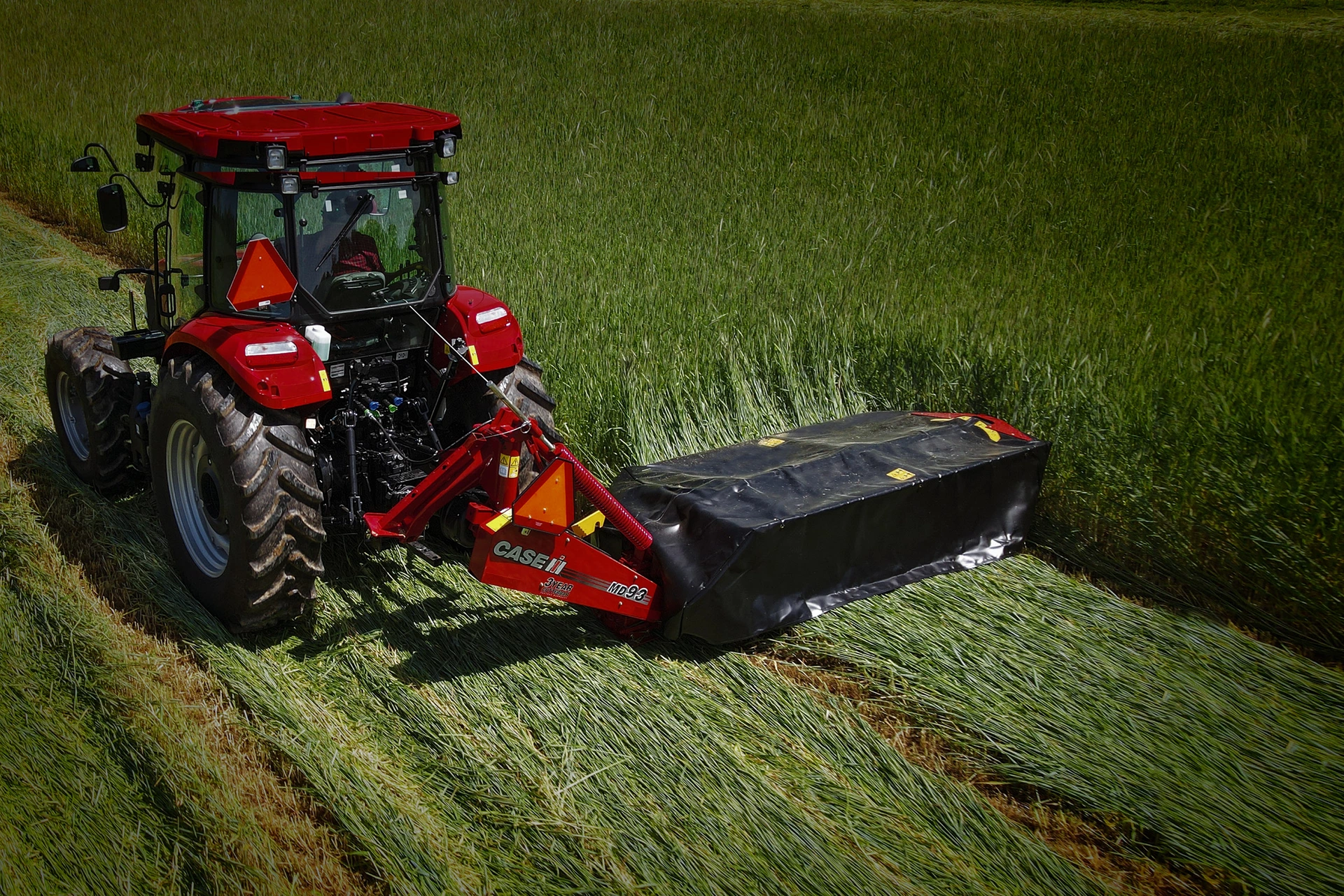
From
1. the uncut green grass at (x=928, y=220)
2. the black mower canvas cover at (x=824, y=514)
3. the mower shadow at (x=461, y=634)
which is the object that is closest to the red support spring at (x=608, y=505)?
the black mower canvas cover at (x=824, y=514)

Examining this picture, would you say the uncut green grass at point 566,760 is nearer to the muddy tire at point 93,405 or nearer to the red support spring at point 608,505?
the red support spring at point 608,505

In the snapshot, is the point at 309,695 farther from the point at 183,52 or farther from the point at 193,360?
the point at 183,52

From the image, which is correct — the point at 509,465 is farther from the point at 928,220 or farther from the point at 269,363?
the point at 928,220

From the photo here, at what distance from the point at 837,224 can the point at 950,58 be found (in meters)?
6.06

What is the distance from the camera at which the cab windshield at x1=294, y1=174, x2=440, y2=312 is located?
390cm

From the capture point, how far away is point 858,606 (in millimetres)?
4234

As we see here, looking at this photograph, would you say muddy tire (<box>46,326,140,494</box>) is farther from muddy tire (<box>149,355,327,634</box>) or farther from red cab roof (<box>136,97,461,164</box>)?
red cab roof (<box>136,97,461,164</box>)

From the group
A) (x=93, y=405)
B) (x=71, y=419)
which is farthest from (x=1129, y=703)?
(x=71, y=419)

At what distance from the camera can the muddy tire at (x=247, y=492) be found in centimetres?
367

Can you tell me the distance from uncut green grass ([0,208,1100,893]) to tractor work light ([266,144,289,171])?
178 centimetres

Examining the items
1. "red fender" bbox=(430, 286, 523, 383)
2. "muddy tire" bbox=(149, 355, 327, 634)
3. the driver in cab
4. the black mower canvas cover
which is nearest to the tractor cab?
the driver in cab

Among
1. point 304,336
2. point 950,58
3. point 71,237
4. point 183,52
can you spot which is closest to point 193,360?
point 304,336

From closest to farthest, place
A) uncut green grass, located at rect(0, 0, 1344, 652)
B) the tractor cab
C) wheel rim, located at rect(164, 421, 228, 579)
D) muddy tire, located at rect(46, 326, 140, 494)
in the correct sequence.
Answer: the tractor cab → wheel rim, located at rect(164, 421, 228, 579) → uncut green grass, located at rect(0, 0, 1344, 652) → muddy tire, located at rect(46, 326, 140, 494)

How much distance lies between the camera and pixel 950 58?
12438mm
